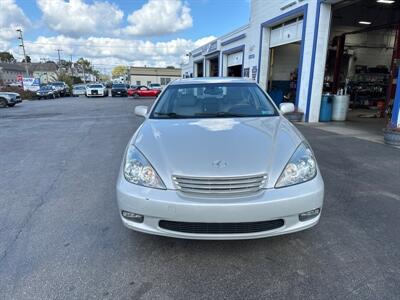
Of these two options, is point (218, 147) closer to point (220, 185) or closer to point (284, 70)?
point (220, 185)

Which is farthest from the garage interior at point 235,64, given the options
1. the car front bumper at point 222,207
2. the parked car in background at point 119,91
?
the car front bumper at point 222,207

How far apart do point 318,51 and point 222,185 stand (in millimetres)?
9800

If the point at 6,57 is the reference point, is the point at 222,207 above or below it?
below

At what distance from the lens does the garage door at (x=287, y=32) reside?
11.4 m

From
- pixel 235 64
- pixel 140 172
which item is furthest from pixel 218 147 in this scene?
pixel 235 64

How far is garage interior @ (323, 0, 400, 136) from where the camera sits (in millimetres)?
12691

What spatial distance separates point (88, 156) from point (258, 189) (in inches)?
185

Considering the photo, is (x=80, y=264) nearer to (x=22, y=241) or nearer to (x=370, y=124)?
(x=22, y=241)

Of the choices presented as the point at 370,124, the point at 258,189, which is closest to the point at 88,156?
the point at 258,189

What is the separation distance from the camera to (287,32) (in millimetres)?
12398

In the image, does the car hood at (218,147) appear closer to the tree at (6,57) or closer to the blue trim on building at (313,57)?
the blue trim on building at (313,57)

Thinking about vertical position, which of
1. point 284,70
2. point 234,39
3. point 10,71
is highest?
point 234,39

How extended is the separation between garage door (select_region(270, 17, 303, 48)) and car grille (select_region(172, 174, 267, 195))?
1081cm

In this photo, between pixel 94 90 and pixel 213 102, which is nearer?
pixel 213 102
